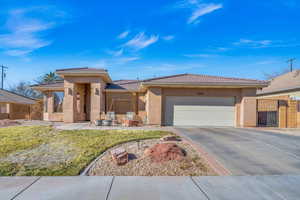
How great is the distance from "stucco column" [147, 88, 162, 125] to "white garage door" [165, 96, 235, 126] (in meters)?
0.63

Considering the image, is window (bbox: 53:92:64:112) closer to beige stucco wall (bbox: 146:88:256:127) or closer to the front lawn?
beige stucco wall (bbox: 146:88:256:127)

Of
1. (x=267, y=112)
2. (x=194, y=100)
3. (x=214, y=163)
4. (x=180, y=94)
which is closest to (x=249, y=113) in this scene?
(x=267, y=112)

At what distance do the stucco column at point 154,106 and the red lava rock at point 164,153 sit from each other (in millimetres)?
8164

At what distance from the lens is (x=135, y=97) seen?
19.1 metres

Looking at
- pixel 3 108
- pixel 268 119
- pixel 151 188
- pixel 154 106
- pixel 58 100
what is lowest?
pixel 151 188

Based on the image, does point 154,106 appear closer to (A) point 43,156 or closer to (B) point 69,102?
(B) point 69,102

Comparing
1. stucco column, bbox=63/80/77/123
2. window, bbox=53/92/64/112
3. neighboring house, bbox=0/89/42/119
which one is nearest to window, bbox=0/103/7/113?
neighboring house, bbox=0/89/42/119

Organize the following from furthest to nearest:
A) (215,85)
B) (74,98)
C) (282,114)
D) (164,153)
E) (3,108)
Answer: (3,108), (74,98), (215,85), (282,114), (164,153)

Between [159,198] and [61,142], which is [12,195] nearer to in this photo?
[159,198]

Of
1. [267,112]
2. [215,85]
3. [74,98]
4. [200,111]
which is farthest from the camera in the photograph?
[74,98]

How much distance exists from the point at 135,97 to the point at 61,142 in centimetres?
1158

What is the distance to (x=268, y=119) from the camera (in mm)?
14586

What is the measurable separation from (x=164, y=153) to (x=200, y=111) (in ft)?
31.5

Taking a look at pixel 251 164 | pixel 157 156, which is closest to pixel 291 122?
pixel 251 164
